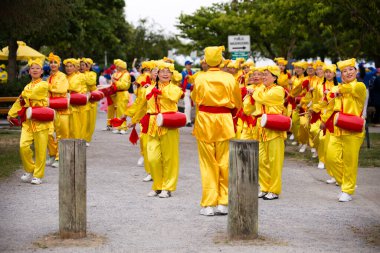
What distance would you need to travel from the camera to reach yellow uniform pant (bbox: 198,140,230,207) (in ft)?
32.5

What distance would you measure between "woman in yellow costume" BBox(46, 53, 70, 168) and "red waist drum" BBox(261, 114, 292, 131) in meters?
4.00

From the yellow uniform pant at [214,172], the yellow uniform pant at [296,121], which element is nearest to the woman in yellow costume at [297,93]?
the yellow uniform pant at [296,121]

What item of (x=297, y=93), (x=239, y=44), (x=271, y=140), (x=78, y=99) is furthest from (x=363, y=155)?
(x=239, y=44)

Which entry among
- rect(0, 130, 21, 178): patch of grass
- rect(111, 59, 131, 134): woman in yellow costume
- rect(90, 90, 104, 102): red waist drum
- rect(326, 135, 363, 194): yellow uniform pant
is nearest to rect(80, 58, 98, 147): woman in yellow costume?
rect(90, 90, 104, 102): red waist drum

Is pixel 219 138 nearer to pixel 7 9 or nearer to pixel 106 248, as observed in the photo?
pixel 106 248

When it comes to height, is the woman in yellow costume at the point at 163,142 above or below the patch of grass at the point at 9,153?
above

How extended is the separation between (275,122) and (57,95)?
488cm

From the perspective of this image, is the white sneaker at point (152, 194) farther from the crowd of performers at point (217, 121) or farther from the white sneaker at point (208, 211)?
the white sneaker at point (208, 211)

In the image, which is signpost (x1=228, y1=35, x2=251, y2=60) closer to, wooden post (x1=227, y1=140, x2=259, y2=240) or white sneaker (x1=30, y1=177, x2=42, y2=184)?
white sneaker (x1=30, y1=177, x2=42, y2=184)

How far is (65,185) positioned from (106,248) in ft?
2.74

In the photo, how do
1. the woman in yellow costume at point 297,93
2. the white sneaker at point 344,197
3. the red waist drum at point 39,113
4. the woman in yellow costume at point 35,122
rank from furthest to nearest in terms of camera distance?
1. the woman in yellow costume at point 297,93
2. the woman in yellow costume at point 35,122
3. the red waist drum at point 39,113
4. the white sneaker at point 344,197

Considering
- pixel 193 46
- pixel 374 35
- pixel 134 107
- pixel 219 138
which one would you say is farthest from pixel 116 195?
pixel 193 46

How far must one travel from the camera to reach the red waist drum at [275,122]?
11.4 meters

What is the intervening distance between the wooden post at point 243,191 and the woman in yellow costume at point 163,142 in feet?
10.3
